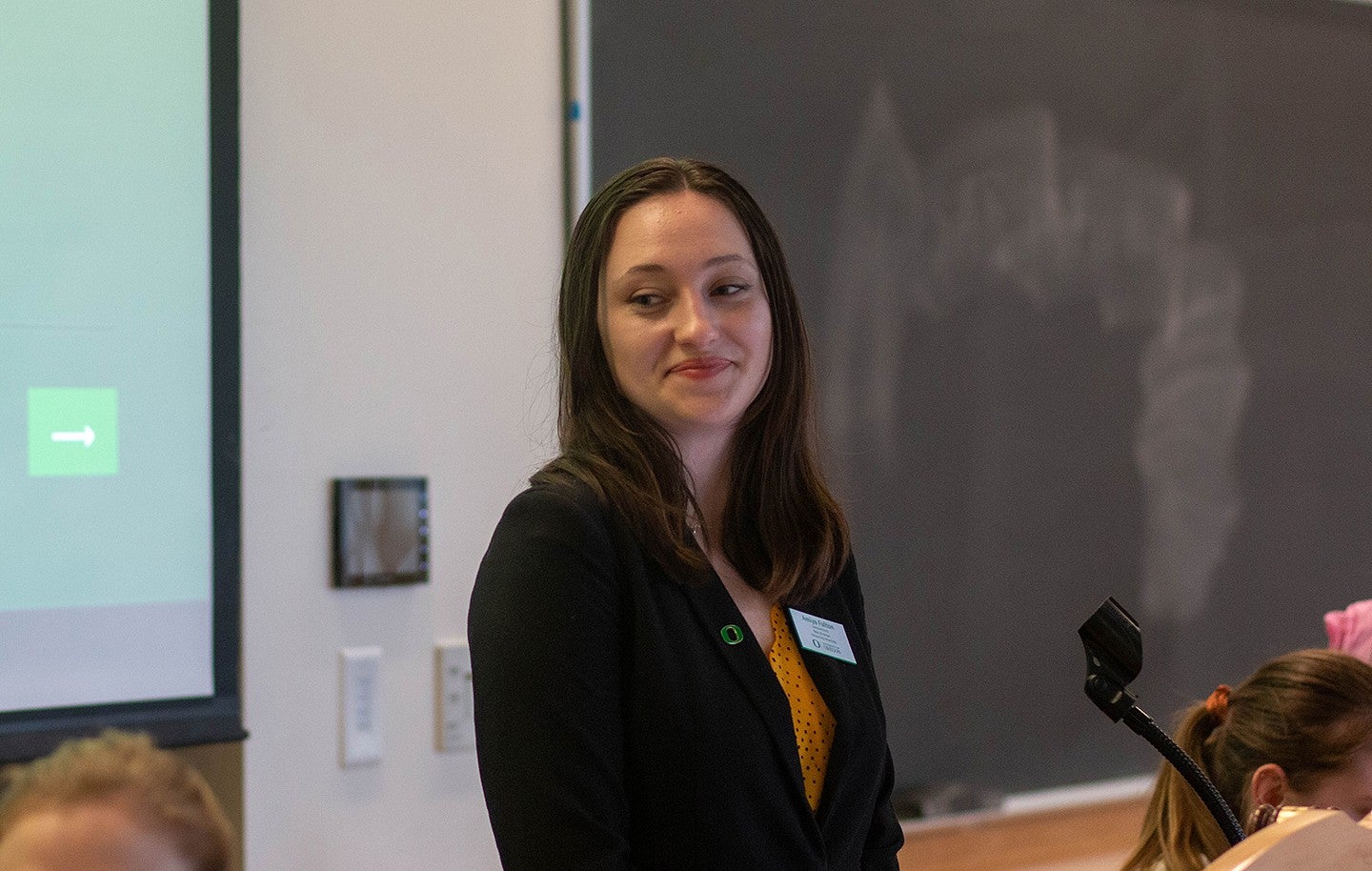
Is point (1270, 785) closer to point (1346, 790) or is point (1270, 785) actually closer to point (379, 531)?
point (1346, 790)

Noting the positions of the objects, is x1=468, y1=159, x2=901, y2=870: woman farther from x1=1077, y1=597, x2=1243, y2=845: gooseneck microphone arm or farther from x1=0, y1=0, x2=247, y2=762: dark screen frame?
x1=0, y1=0, x2=247, y2=762: dark screen frame

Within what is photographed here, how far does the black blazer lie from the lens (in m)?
1.09

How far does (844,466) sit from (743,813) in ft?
4.33

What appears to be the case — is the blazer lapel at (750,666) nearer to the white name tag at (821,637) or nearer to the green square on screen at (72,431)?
the white name tag at (821,637)

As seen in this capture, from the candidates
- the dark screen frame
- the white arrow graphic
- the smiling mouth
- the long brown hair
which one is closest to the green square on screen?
the white arrow graphic

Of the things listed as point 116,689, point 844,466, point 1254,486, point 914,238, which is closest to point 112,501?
point 116,689

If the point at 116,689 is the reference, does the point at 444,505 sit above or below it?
above

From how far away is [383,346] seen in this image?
203 cm

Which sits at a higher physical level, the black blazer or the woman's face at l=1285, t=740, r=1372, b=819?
the black blazer

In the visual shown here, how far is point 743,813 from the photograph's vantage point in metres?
1.15

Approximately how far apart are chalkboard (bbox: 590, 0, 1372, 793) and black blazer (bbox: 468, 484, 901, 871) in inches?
45.3

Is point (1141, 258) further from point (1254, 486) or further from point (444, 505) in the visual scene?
point (444, 505)

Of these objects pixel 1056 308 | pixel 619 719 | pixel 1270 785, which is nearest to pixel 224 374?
pixel 619 719

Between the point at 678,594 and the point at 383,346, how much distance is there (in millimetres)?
977
